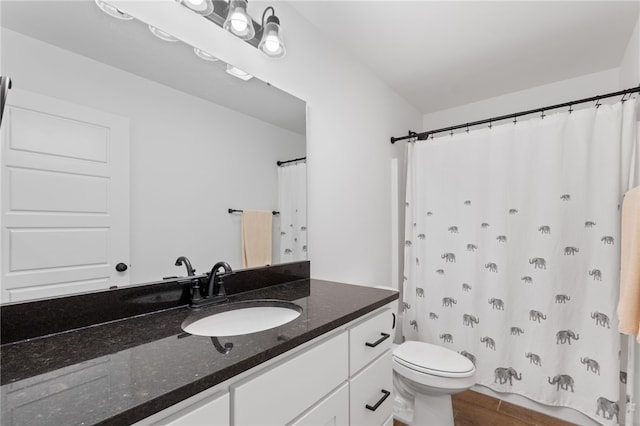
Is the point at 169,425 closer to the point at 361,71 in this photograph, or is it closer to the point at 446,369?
the point at 446,369

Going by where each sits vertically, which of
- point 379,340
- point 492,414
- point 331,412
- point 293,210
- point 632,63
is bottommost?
point 492,414

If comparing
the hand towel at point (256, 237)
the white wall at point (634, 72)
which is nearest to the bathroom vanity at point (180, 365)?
the hand towel at point (256, 237)

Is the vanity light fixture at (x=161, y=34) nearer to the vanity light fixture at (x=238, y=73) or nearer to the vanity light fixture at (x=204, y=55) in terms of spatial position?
the vanity light fixture at (x=204, y=55)

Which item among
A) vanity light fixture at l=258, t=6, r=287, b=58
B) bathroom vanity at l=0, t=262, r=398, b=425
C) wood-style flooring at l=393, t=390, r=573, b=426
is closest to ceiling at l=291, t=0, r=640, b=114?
vanity light fixture at l=258, t=6, r=287, b=58

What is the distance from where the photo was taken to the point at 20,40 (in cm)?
76

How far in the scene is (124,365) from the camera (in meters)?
0.60

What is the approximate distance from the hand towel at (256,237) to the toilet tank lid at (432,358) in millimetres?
1011

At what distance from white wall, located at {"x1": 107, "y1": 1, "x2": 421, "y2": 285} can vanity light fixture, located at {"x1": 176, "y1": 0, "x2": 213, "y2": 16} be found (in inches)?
3.3

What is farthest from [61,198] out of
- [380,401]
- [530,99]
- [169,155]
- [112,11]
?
[530,99]

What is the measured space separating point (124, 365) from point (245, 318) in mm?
507

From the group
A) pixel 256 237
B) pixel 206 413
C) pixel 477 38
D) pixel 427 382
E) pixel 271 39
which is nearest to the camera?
pixel 206 413

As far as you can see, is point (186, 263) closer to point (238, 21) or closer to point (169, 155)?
point (169, 155)

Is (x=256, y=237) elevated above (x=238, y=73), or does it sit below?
below

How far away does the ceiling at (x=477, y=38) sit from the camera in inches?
62.2
